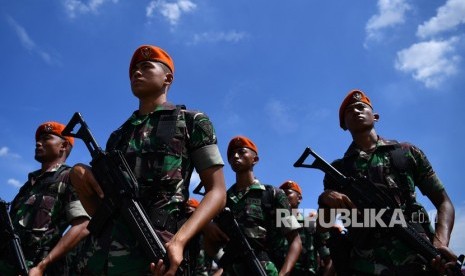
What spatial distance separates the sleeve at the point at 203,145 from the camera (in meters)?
2.56

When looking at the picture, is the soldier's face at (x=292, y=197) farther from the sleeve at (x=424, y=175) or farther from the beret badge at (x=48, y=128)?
the beret badge at (x=48, y=128)

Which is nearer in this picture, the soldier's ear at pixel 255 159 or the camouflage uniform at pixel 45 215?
the camouflage uniform at pixel 45 215

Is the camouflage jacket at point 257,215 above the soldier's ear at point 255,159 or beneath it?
beneath

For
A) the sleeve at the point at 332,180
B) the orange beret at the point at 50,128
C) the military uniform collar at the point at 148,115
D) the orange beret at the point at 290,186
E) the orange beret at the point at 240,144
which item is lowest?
the military uniform collar at the point at 148,115

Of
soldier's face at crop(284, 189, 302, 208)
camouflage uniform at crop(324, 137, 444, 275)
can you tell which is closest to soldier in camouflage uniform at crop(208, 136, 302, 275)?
camouflage uniform at crop(324, 137, 444, 275)

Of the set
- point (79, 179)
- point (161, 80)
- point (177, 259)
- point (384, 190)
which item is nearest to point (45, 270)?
point (79, 179)

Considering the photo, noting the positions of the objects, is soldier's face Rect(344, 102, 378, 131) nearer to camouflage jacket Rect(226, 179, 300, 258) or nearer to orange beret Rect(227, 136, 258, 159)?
camouflage jacket Rect(226, 179, 300, 258)

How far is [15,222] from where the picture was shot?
4.76 meters

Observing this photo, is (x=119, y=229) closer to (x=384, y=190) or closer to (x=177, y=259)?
(x=177, y=259)

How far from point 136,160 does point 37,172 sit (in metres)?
3.07

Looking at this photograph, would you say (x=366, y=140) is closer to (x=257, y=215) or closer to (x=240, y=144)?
(x=257, y=215)

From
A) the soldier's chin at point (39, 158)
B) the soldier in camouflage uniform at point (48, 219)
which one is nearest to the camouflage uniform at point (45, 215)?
the soldier in camouflage uniform at point (48, 219)

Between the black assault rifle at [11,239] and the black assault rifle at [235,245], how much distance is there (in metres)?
1.99

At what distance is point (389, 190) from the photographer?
3.98 metres
